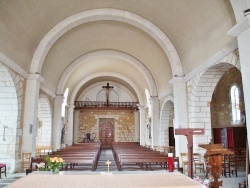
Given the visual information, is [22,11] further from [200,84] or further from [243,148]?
[243,148]

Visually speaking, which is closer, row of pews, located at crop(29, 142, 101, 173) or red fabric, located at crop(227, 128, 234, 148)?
row of pews, located at crop(29, 142, 101, 173)

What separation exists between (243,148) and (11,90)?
1012 centimetres

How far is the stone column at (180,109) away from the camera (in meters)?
9.56

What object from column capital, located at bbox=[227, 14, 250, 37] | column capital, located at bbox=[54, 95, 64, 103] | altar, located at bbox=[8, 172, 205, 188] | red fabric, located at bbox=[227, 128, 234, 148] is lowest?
altar, located at bbox=[8, 172, 205, 188]

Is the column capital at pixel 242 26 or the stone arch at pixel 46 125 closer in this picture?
the column capital at pixel 242 26

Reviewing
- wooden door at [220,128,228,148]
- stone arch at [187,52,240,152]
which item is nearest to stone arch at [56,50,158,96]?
wooden door at [220,128,228,148]

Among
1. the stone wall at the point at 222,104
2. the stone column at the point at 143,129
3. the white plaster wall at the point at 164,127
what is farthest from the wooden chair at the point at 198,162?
the stone column at the point at 143,129

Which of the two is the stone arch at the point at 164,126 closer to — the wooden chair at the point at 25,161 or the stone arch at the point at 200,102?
the stone arch at the point at 200,102

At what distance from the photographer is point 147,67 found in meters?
14.7

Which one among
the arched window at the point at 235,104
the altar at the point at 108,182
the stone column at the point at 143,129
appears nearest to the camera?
the altar at the point at 108,182

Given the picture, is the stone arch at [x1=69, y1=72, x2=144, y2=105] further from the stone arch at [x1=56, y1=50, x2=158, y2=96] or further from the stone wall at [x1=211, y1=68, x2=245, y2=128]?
the stone wall at [x1=211, y1=68, x2=245, y2=128]

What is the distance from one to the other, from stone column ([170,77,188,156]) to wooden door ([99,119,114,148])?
14064 mm

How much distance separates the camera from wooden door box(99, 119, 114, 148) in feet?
76.1

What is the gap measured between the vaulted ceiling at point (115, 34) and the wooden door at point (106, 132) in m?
9.62
